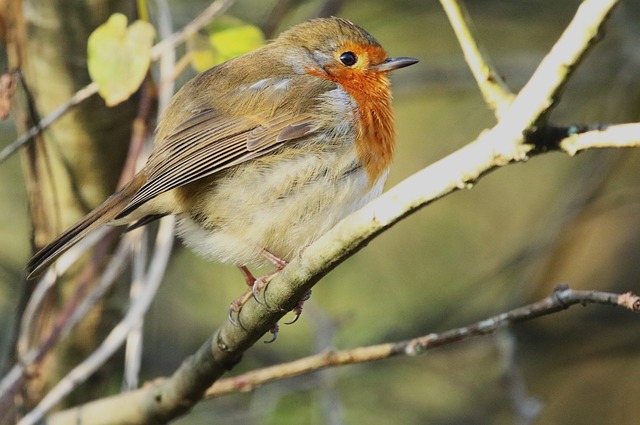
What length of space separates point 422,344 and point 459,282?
3.51 meters

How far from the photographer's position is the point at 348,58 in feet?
12.1

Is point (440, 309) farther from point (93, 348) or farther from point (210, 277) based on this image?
point (93, 348)

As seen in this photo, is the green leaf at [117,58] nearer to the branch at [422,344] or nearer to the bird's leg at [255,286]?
the bird's leg at [255,286]

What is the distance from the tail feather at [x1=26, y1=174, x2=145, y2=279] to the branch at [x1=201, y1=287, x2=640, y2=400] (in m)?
0.65

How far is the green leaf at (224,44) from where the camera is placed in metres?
3.24

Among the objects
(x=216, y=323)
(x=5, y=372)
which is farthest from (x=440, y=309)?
(x=5, y=372)

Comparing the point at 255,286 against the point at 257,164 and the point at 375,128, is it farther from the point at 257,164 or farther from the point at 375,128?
the point at 375,128

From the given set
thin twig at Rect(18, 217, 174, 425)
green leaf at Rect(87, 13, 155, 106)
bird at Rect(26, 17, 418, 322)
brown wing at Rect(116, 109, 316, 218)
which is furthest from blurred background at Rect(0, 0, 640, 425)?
green leaf at Rect(87, 13, 155, 106)

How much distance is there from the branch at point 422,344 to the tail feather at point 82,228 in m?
0.65

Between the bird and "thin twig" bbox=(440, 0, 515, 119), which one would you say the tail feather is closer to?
the bird

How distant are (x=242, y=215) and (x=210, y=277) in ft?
9.60

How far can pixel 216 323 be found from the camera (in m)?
5.54

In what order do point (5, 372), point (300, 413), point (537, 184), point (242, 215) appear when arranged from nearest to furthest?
point (242, 215) < point (5, 372) < point (300, 413) < point (537, 184)

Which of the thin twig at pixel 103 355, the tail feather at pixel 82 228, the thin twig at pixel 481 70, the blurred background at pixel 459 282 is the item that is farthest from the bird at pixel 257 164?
the blurred background at pixel 459 282
